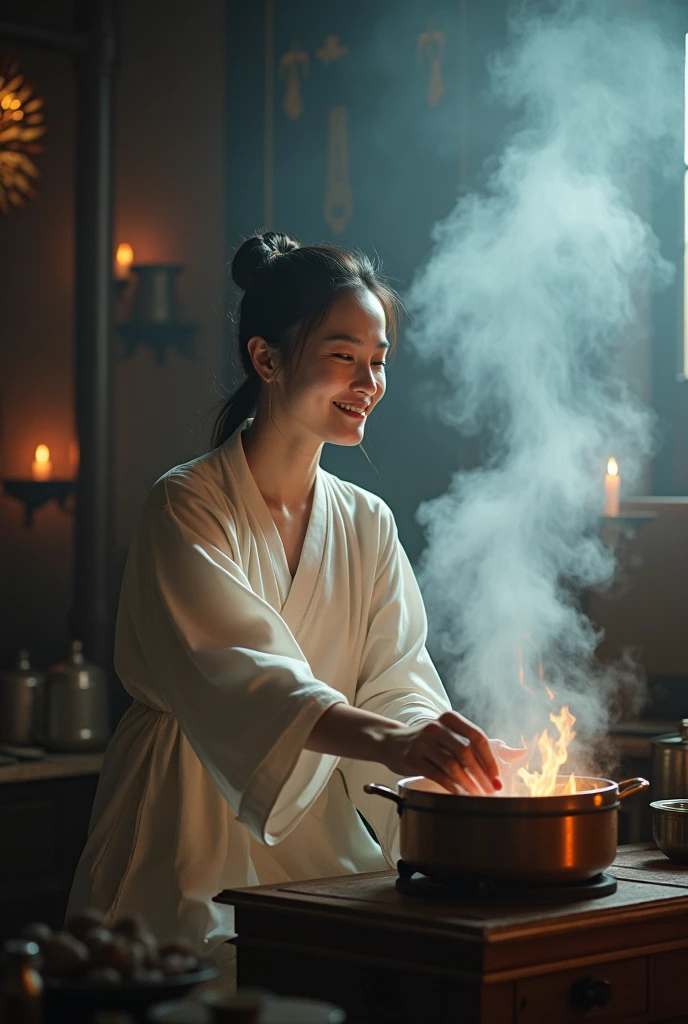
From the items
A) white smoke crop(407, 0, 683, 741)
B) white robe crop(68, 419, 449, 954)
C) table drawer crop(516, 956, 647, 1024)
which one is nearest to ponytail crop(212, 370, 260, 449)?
white robe crop(68, 419, 449, 954)

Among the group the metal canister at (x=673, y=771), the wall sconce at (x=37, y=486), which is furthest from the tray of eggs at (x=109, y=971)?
the wall sconce at (x=37, y=486)

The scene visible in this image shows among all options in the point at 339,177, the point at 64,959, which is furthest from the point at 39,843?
the point at 64,959

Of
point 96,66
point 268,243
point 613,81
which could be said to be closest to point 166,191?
point 96,66

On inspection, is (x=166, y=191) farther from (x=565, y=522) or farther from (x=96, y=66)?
(x=565, y=522)

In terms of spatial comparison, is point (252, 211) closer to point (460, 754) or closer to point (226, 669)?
point (226, 669)

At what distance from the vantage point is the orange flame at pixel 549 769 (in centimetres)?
202

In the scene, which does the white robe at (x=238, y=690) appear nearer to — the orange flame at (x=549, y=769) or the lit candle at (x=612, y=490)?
the orange flame at (x=549, y=769)

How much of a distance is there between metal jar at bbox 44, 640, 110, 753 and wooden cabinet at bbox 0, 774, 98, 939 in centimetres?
19

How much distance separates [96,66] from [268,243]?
2.02 m

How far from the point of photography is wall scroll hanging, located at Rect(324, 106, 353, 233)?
4.29 meters

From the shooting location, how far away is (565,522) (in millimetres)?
3881

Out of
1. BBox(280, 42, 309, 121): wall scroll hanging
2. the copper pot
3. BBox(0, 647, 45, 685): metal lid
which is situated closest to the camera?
the copper pot

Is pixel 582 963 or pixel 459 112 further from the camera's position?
pixel 459 112

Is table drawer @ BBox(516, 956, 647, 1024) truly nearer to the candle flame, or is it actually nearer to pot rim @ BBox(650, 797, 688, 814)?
pot rim @ BBox(650, 797, 688, 814)
